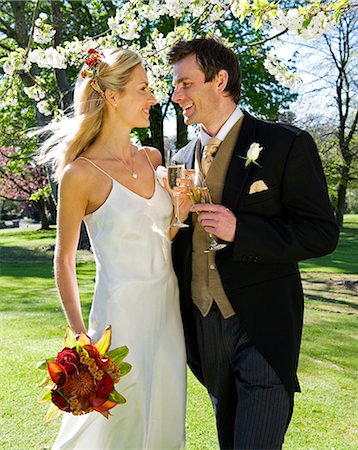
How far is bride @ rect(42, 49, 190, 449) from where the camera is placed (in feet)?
10.5

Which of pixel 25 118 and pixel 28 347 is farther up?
pixel 25 118

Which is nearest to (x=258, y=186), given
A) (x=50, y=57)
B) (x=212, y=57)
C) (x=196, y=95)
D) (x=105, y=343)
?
(x=196, y=95)

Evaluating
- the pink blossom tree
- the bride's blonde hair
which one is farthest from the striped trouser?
the pink blossom tree

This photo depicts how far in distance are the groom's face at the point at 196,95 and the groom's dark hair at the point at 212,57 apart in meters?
0.03

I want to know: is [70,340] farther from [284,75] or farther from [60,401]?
[284,75]

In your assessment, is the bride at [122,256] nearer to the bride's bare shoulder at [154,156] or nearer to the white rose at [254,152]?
the bride's bare shoulder at [154,156]

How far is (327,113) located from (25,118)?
43.0 ft

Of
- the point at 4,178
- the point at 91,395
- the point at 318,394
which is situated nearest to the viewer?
the point at 91,395

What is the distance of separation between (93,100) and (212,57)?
672mm

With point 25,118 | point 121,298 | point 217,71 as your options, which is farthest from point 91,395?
point 25,118

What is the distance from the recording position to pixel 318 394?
21.0ft

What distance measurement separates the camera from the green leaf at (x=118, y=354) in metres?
2.96

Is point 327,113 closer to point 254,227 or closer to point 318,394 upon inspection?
point 318,394

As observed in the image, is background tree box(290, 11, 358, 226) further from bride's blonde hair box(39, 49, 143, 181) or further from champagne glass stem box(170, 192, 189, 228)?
champagne glass stem box(170, 192, 189, 228)
